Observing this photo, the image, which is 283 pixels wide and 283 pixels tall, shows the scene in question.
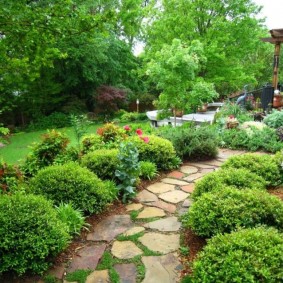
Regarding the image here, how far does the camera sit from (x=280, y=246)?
1955 mm

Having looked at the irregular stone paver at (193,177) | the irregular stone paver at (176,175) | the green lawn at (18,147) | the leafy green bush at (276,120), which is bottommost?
the green lawn at (18,147)

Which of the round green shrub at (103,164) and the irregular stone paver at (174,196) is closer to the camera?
the irregular stone paver at (174,196)

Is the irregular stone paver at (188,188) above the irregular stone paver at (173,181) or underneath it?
underneath

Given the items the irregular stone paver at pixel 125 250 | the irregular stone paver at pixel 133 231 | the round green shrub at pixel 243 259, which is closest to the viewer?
the round green shrub at pixel 243 259

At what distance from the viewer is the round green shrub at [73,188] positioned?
309cm

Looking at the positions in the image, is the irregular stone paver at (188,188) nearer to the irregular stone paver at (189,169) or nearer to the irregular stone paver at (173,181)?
the irregular stone paver at (173,181)

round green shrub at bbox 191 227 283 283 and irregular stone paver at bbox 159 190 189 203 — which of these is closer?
round green shrub at bbox 191 227 283 283

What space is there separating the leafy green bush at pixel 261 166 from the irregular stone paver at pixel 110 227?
1.59 metres

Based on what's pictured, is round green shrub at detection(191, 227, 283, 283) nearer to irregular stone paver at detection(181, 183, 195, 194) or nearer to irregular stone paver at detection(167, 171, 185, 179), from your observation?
irregular stone paver at detection(181, 183, 195, 194)

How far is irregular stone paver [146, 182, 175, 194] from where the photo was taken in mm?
3967

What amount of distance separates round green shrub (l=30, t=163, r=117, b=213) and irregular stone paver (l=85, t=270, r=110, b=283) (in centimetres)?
90

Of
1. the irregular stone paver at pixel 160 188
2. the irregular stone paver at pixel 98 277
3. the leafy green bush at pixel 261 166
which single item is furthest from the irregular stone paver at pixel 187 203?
the irregular stone paver at pixel 98 277

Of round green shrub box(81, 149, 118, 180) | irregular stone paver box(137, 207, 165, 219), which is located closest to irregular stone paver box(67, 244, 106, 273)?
irregular stone paver box(137, 207, 165, 219)

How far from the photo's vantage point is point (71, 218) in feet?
9.16
